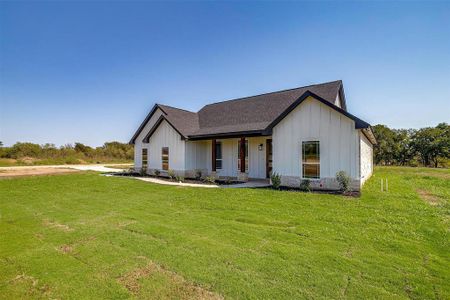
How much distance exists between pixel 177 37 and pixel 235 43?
12.5ft

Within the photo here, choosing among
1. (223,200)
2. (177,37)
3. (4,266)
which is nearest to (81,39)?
(177,37)

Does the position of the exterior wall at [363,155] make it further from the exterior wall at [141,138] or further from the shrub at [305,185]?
the exterior wall at [141,138]

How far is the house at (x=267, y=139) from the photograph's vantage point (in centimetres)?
1105

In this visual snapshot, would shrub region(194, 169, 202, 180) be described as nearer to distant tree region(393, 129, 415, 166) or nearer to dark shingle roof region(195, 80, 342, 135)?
dark shingle roof region(195, 80, 342, 135)

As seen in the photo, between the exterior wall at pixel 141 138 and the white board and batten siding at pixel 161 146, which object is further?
the exterior wall at pixel 141 138

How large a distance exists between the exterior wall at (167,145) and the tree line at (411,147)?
28891 mm

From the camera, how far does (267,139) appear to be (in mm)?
14930

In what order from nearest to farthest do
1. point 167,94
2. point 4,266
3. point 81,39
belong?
point 4,266
point 81,39
point 167,94

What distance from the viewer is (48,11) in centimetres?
1049

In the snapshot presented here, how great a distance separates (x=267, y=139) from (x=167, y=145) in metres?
7.80

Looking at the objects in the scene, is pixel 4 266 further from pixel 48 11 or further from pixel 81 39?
pixel 81 39

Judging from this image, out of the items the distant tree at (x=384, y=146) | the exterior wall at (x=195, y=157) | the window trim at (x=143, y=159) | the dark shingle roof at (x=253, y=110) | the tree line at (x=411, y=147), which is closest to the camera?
the dark shingle roof at (x=253, y=110)

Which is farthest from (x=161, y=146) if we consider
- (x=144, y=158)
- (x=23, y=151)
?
(x=23, y=151)

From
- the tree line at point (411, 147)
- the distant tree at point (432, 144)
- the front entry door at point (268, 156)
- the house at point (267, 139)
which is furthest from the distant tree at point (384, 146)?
the front entry door at point (268, 156)
